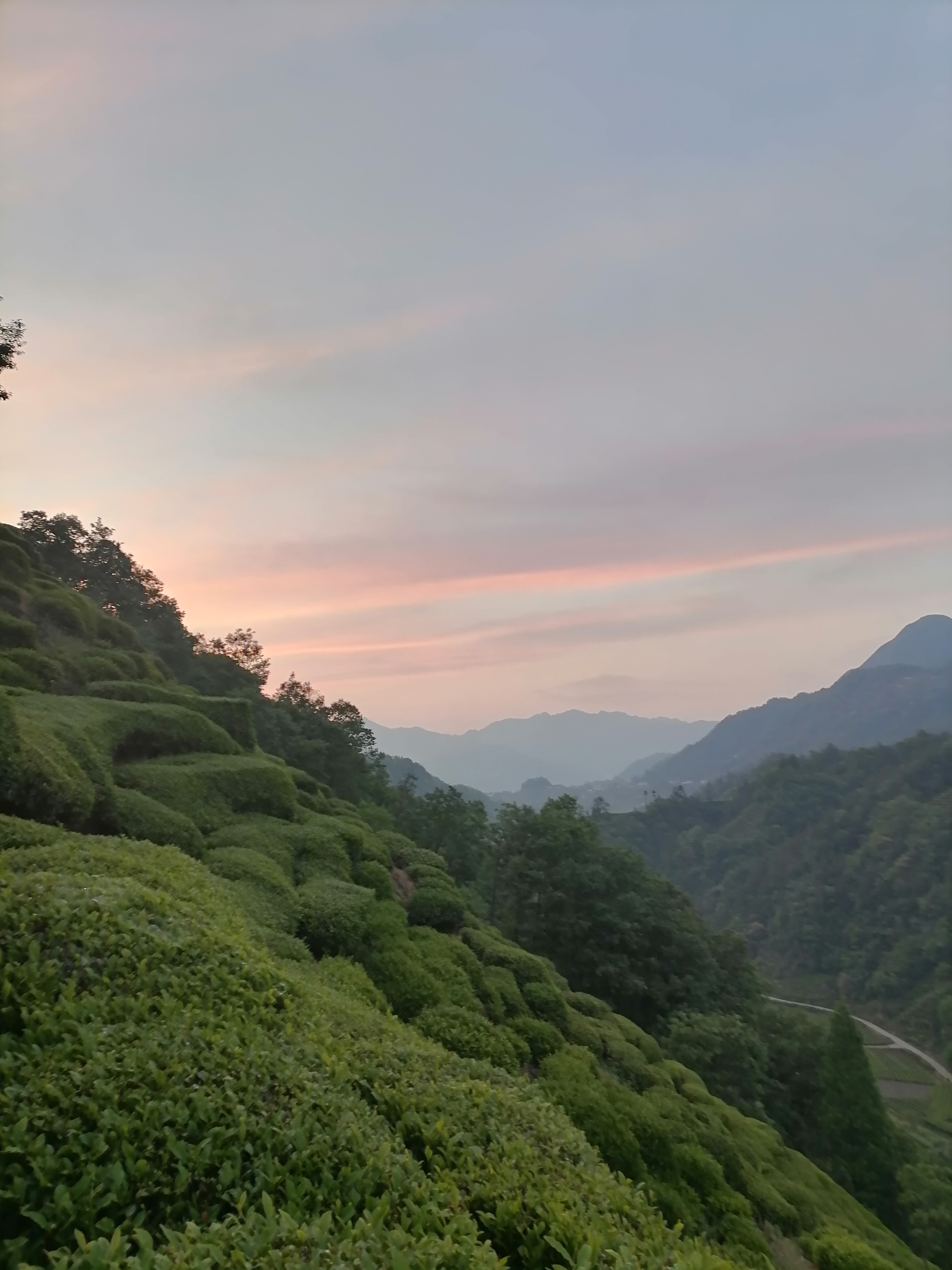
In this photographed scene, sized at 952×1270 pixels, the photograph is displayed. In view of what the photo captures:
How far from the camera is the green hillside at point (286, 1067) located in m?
3.63

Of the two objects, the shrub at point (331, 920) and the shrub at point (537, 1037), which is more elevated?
the shrub at point (331, 920)

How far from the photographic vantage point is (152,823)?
992 centimetres

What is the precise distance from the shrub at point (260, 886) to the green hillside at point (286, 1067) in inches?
1.5

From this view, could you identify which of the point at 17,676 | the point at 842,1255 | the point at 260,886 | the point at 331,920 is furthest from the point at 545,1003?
the point at 17,676

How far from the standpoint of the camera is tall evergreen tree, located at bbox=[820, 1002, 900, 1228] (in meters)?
19.2

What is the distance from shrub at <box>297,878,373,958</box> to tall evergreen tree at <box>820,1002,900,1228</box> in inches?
647

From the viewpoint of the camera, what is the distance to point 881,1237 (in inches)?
478

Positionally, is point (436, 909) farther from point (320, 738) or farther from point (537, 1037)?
point (320, 738)

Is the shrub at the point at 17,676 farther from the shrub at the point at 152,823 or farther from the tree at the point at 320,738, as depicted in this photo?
the tree at the point at 320,738

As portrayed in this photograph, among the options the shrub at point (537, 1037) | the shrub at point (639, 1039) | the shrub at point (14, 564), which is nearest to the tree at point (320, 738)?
the shrub at point (14, 564)

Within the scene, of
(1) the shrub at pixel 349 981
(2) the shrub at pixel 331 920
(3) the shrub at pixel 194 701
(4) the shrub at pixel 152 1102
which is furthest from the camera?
(3) the shrub at pixel 194 701

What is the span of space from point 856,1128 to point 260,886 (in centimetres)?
1895

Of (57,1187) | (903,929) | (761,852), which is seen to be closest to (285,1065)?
(57,1187)

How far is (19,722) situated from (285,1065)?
648 cm
